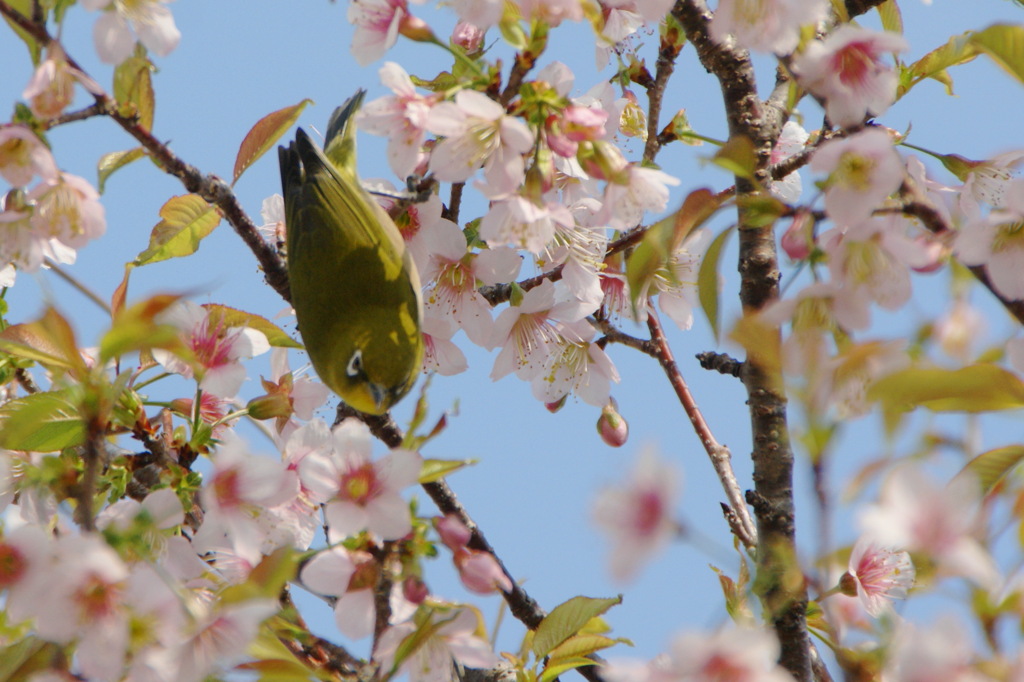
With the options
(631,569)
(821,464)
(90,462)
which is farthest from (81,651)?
(821,464)

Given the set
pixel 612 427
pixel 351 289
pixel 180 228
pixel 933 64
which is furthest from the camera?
pixel 351 289

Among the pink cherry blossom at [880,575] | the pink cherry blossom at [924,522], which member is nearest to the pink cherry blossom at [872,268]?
the pink cherry blossom at [924,522]

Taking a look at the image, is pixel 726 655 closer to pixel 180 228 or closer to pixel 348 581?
pixel 348 581

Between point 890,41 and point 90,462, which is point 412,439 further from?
point 890,41

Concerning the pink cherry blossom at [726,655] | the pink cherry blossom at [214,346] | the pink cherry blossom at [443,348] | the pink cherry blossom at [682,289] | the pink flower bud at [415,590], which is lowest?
the pink cherry blossom at [443,348]

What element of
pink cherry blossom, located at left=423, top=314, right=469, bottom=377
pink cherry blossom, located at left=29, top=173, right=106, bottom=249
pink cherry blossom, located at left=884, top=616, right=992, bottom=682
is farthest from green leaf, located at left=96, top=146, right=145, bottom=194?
pink cherry blossom, located at left=884, top=616, right=992, bottom=682

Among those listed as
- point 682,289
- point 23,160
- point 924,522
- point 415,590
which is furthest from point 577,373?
point 924,522

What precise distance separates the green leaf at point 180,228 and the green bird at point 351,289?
859 mm

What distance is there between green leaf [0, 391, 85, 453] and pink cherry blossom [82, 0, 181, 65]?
32.0 inches

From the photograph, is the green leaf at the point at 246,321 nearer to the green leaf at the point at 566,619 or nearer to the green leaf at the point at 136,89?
the green leaf at the point at 136,89

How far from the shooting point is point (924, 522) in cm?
141

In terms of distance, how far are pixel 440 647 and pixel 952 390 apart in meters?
1.35

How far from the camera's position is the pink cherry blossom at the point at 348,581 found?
6.75ft

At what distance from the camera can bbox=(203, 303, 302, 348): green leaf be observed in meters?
2.89
